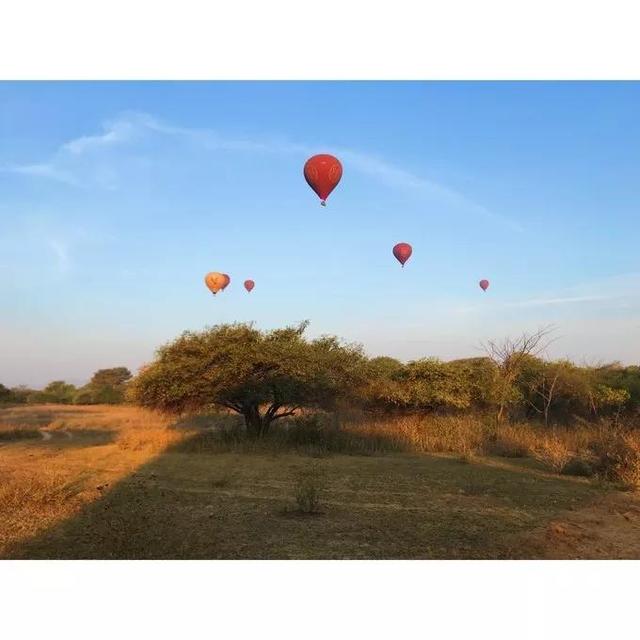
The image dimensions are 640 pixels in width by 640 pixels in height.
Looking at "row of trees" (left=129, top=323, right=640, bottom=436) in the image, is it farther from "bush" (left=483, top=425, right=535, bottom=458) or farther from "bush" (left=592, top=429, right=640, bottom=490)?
"bush" (left=592, top=429, right=640, bottom=490)

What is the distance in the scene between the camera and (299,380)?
1642 cm

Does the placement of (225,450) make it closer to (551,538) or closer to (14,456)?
(14,456)

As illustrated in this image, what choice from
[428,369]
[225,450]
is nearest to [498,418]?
[428,369]

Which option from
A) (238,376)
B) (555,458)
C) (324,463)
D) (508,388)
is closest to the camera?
(555,458)

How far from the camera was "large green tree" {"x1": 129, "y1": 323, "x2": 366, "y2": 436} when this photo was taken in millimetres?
16078

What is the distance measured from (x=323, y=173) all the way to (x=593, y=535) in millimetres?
10931

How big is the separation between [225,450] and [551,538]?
10.2m

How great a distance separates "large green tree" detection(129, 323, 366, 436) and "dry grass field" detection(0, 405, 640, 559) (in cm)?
143

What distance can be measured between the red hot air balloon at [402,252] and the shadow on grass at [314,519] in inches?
406

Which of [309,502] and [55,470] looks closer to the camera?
[309,502]

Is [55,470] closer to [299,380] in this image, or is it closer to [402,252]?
[299,380]

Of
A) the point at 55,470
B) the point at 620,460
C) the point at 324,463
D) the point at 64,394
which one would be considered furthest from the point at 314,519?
the point at 64,394

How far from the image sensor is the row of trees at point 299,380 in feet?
53.0

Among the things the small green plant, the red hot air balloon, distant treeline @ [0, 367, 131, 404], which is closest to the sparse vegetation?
→ the small green plant
